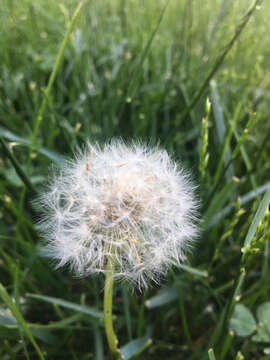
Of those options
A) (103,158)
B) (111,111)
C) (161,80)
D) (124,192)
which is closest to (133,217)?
(124,192)

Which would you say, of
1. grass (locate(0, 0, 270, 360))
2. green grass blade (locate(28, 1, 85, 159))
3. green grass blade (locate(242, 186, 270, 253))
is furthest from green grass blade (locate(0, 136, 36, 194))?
green grass blade (locate(242, 186, 270, 253))

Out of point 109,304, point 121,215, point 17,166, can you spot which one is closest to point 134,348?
point 109,304

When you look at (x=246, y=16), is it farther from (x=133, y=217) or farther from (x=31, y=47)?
(x=31, y=47)

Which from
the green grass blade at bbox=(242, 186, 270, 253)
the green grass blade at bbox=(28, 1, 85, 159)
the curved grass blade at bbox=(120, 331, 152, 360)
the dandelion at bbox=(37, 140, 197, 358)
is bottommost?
the curved grass blade at bbox=(120, 331, 152, 360)

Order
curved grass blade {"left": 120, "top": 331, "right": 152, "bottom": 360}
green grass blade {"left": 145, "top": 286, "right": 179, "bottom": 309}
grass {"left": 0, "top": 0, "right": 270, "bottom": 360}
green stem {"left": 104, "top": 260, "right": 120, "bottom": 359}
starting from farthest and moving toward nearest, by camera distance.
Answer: green grass blade {"left": 145, "top": 286, "right": 179, "bottom": 309} < grass {"left": 0, "top": 0, "right": 270, "bottom": 360} < curved grass blade {"left": 120, "top": 331, "right": 152, "bottom": 360} < green stem {"left": 104, "top": 260, "right": 120, "bottom": 359}

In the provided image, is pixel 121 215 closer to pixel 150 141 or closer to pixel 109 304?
pixel 109 304

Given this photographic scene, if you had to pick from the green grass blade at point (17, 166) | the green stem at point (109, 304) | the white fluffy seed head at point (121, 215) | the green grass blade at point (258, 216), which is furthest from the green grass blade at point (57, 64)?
the green grass blade at point (258, 216)

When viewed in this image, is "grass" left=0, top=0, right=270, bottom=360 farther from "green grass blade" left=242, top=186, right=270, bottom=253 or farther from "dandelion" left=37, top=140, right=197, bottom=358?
"dandelion" left=37, top=140, right=197, bottom=358
